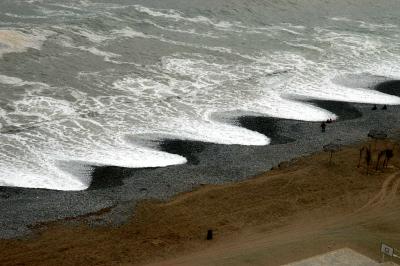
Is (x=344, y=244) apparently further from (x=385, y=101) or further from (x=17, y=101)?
(x=17, y=101)

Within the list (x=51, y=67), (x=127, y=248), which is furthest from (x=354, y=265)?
(x=51, y=67)

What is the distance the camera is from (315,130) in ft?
107

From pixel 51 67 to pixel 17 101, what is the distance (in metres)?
7.79

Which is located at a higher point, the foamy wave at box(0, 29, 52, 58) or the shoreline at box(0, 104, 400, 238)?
the foamy wave at box(0, 29, 52, 58)

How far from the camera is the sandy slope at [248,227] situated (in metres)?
19.8

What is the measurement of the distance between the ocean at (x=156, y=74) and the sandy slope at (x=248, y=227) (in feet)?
14.3

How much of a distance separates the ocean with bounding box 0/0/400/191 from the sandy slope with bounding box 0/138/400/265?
171 inches

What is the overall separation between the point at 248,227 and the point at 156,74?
22.8m

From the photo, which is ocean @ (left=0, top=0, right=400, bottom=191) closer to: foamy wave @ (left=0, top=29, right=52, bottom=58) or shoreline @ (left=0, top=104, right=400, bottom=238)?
foamy wave @ (left=0, top=29, right=52, bottom=58)

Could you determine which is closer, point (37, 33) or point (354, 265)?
point (354, 265)

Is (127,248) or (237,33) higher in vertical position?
(237,33)

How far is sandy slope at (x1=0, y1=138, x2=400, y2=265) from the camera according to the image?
65.0 feet

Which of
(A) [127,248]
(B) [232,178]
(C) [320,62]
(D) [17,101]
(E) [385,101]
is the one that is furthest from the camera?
(C) [320,62]

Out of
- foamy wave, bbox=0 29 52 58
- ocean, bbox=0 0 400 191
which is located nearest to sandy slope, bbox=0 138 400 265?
ocean, bbox=0 0 400 191
